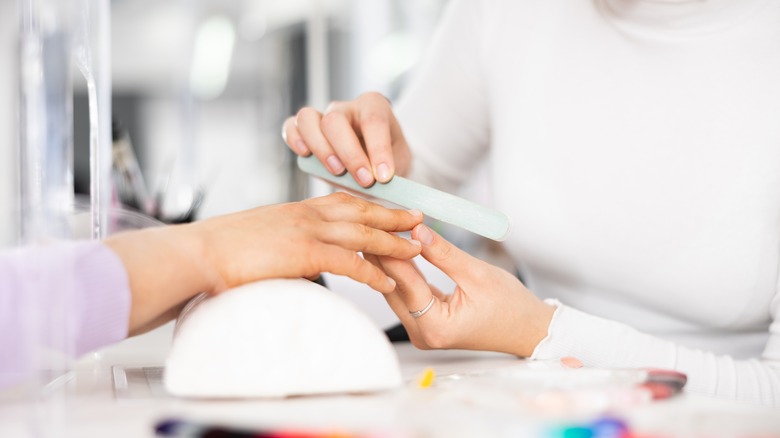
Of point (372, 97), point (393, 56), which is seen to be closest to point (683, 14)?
point (372, 97)

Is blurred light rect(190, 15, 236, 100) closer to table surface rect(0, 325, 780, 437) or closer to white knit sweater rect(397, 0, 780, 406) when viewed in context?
→ white knit sweater rect(397, 0, 780, 406)

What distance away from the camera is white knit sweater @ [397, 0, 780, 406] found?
2.39ft

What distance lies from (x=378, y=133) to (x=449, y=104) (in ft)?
1.17

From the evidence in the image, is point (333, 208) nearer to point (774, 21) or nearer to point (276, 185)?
point (774, 21)

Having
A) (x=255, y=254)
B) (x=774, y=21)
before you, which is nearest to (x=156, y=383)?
(x=255, y=254)

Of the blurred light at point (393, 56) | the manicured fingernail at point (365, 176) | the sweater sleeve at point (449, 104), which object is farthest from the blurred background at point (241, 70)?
the manicured fingernail at point (365, 176)

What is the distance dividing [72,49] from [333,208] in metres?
0.20

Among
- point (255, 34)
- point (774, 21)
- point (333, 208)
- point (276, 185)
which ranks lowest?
point (276, 185)

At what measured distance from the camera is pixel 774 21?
0.76m

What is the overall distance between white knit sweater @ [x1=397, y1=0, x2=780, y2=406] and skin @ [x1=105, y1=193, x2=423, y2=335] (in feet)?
0.64

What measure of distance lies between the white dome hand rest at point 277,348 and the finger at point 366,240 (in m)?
0.08

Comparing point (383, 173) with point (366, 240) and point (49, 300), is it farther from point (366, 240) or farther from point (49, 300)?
point (49, 300)

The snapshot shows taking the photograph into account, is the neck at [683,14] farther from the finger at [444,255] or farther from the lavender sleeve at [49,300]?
the lavender sleeve at [49,300]

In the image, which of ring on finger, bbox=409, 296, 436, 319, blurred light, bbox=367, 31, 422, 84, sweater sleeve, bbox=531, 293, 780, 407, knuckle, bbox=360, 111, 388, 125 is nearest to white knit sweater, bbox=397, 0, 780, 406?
sweater sleeve, bbox=531, 293, 780, 407
